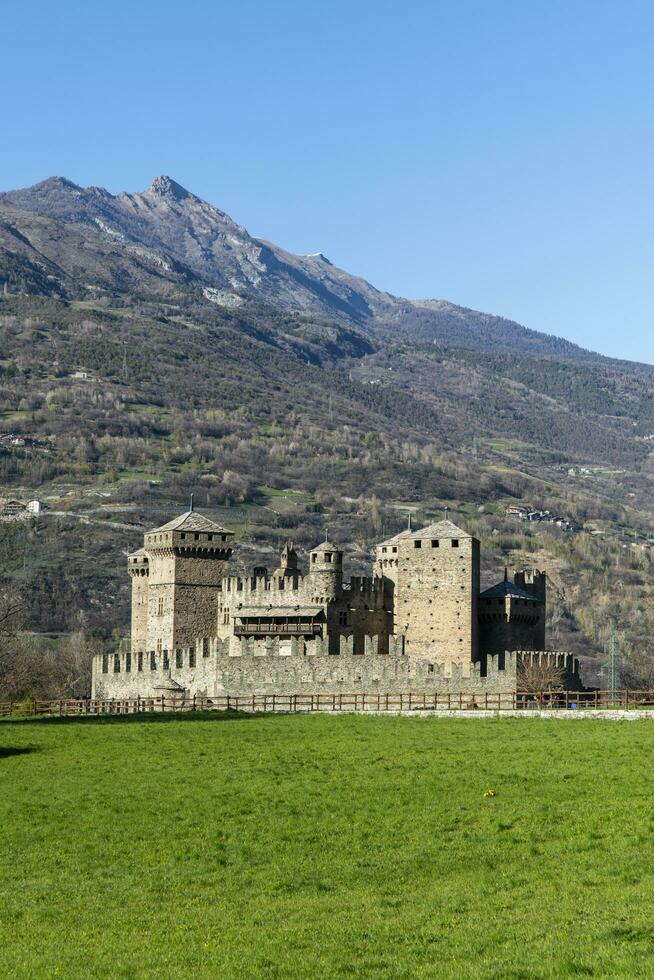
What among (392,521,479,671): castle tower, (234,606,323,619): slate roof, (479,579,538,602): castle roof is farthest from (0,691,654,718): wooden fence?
(234,606,323,619): slate roof

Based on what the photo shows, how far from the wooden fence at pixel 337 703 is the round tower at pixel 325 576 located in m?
9.96

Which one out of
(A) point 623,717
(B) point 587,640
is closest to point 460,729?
(A) point 623,717

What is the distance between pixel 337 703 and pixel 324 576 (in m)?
13.7

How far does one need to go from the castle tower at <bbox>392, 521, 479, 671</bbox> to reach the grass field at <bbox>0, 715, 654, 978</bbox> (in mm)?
25244

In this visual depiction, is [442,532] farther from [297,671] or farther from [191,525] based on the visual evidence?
[191,525]

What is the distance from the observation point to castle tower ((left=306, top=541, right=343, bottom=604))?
72000 mm

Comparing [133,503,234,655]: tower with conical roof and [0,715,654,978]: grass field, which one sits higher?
[133,503,234,655]: tower with conical roof

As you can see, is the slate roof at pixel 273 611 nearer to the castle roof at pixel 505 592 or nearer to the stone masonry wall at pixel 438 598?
the stone masonry wall at pixel 438 598

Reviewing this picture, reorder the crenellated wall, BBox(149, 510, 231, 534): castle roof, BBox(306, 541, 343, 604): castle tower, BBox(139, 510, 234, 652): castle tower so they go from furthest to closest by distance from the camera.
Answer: BBox(149, 510, 231, 534): castle roof → BBox(139, 510, 234, 652): castle tower → BBox(306, 541, 343, 604): castle tower → the crenellated wall

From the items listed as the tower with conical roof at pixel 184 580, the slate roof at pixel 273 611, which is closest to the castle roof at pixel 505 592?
the slate roof at pixel 273 611

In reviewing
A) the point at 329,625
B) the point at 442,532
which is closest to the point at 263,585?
the point at 329,625

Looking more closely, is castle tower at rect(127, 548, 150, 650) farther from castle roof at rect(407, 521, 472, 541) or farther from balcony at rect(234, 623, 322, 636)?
castle roof at rect(407, 521, 472, 541)

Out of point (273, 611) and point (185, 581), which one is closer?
point (273, 611)

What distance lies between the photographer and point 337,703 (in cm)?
5900
